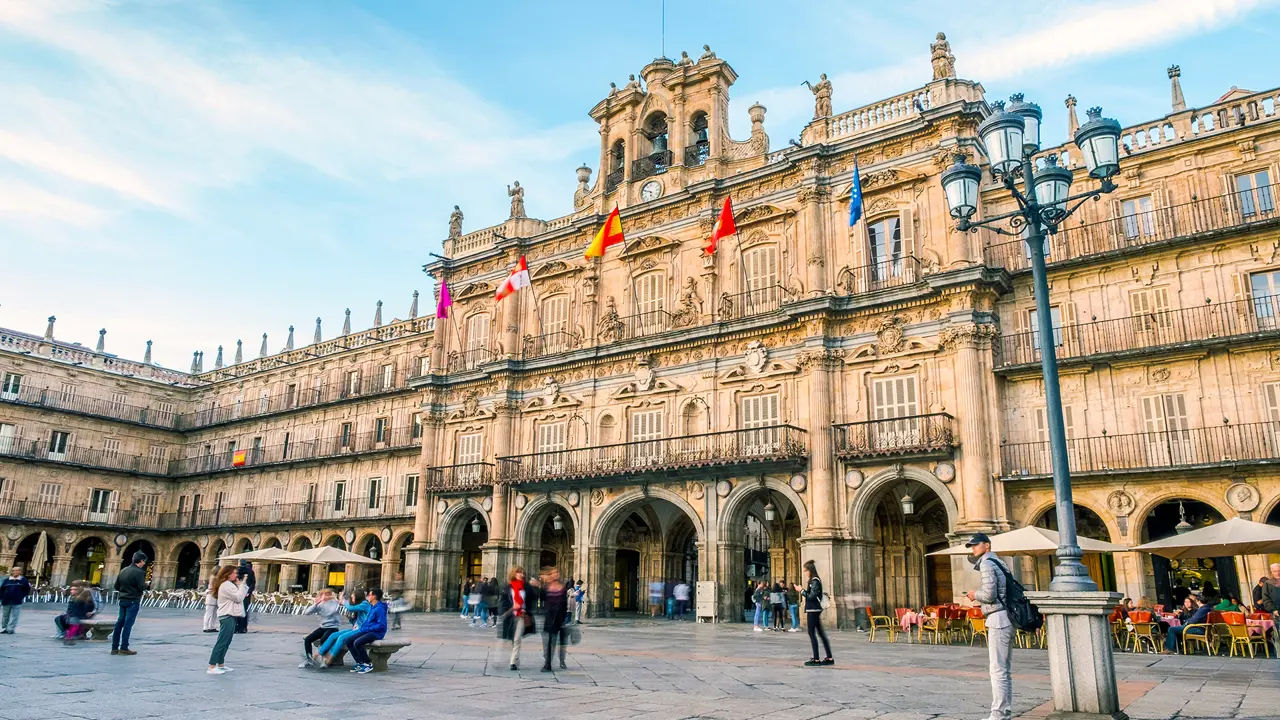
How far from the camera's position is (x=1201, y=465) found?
20.5m

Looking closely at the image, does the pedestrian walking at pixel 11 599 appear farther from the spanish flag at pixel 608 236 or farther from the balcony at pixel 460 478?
the spanish flag at pixel 608 236

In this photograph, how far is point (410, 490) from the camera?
127ft

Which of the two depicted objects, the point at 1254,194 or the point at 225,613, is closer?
the point at 225,613

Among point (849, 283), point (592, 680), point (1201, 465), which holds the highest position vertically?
point (849, 283)

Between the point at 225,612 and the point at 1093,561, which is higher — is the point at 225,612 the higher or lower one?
the lower one

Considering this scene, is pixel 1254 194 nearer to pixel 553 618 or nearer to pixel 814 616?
pixel 814 616

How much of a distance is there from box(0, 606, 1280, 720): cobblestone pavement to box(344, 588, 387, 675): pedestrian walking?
0.91 feet

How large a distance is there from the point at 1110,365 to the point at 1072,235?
12.2 ft

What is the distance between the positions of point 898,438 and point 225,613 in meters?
17.3

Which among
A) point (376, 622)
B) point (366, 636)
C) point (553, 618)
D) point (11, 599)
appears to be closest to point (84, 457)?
point (11, 599)

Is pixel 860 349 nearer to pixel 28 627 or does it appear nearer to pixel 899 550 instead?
pixel 899 550

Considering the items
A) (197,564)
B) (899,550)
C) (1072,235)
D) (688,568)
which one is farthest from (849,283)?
(197,564)

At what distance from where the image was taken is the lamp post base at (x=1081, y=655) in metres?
8.05

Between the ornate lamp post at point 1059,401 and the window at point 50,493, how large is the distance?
1840 inches
